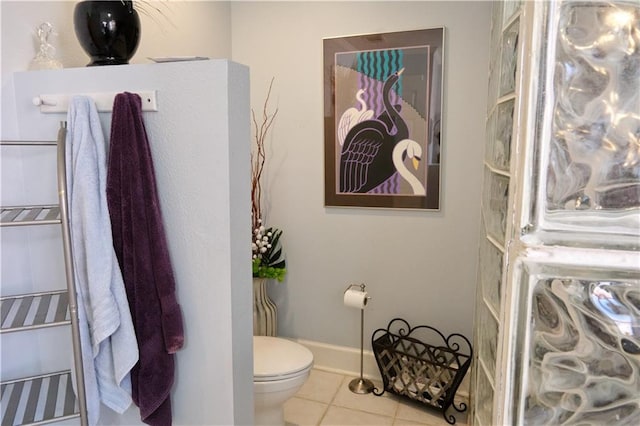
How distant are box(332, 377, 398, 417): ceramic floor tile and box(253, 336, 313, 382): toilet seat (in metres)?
0.56

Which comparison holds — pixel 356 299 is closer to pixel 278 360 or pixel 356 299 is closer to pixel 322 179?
pixel 278 360

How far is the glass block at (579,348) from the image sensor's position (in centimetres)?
→ 102

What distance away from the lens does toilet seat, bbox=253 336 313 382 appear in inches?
78.4

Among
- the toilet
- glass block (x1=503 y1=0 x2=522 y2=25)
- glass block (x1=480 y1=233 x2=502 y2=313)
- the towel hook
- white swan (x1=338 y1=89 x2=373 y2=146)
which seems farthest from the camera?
white swan (x1=338 y1=89 x2=373 y2=146)

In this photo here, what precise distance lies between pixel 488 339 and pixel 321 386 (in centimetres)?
165

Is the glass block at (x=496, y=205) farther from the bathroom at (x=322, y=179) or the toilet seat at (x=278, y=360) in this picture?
the toilet seat at (x=278, y=360)

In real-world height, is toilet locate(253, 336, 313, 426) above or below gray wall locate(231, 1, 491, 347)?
below

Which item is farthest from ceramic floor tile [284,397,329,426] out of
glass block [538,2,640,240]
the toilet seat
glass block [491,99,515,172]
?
glass block [538,2,640,240]

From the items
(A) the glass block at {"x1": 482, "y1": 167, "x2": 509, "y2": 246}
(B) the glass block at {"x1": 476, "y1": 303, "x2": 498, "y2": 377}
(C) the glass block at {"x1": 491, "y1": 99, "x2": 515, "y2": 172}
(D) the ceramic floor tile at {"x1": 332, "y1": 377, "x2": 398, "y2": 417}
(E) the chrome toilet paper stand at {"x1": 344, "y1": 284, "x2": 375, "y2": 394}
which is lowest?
(D) the ceramic floor tile at {"x1": 332, "y1": 377, "x2": 398, "y2": 417}

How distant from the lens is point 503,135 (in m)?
1.22

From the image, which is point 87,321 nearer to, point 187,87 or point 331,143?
point 187,87

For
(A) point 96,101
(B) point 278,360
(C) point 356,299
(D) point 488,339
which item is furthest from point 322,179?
(D) point 488,339

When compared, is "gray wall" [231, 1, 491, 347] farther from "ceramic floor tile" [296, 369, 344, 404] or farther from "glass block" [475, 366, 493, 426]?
"glass block" [475, 366, 493, 426]

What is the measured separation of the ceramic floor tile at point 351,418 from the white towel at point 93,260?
1.31m
